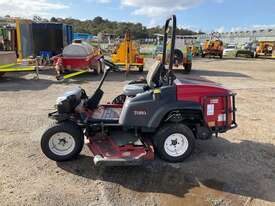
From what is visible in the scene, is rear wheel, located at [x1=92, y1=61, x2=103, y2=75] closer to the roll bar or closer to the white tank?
the white tank

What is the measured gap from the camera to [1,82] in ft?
38.5

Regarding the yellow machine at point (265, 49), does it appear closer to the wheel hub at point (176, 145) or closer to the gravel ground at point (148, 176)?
the gravel ground at point (148, 176)

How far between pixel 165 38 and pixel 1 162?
2.91m

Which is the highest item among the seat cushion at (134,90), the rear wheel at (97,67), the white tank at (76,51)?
the white tank at (76,51)

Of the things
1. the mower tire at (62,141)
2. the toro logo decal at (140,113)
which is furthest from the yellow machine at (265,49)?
the mower tire at (62,141)

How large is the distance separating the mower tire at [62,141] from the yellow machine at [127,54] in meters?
10.5

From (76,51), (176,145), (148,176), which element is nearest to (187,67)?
(76,51)

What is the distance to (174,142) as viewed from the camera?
4586 millimetres

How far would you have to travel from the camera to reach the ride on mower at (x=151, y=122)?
4406mm

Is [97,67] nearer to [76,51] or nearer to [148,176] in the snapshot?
[76,51]

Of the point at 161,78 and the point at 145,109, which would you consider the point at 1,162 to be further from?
the point at 161,78

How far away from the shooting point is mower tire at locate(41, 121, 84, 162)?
4504mm

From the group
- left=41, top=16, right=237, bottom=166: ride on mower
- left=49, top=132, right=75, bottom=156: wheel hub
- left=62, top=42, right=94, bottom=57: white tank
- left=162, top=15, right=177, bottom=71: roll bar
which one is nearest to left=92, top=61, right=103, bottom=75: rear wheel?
left=62, top=42, right=94, bottom=57: white tank

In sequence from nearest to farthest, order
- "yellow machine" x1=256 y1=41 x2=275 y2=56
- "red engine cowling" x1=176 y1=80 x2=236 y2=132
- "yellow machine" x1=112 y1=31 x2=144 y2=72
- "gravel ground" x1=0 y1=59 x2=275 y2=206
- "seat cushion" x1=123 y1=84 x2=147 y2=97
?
"gravel ground" x1=0 y1=59 x2=275 y2=206 → "red engine cowling" x1=176 y1=80 x2=236 y2=132 → "seat cushion" x1=123 y1=84 x2=147 y2=97 → "yellow machine" x1=112 y1=31 x2=144 y2=72 → "yellow machine" x1=256 y1=41 x2=275 y2=56
